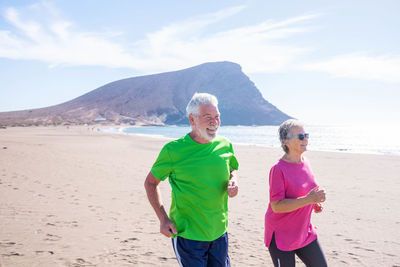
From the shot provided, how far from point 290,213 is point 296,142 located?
55 centimetres

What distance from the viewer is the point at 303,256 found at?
7.89ft

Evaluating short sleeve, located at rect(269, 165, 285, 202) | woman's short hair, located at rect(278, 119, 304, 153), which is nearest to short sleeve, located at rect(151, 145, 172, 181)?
short sleeve, located at rect(269, 165, 285, 202)

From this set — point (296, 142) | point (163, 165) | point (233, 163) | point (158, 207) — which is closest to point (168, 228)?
point (158, 207)

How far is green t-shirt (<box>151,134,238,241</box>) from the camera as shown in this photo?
2.15 metres

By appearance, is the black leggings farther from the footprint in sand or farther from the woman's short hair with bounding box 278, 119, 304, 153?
the footprint in sand

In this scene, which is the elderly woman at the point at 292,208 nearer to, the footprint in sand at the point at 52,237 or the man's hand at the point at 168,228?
the man's hand at the point at 168,228

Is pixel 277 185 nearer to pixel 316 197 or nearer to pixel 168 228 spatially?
pixel 316 197

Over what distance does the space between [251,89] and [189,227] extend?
194 metres

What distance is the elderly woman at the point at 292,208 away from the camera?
230 centimetres

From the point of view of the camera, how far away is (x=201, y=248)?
215cm

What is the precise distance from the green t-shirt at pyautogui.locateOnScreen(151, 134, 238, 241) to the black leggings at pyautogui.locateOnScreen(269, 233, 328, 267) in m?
0.49

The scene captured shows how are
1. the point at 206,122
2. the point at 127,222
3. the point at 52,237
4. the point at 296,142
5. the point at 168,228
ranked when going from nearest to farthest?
the point at 168,228, the point at 206,122, the point at 296,142, the point at 52,237, the point at 127,222

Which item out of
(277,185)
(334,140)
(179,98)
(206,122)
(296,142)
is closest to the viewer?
(206,122)

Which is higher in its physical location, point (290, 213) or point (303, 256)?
point (290, 213)
